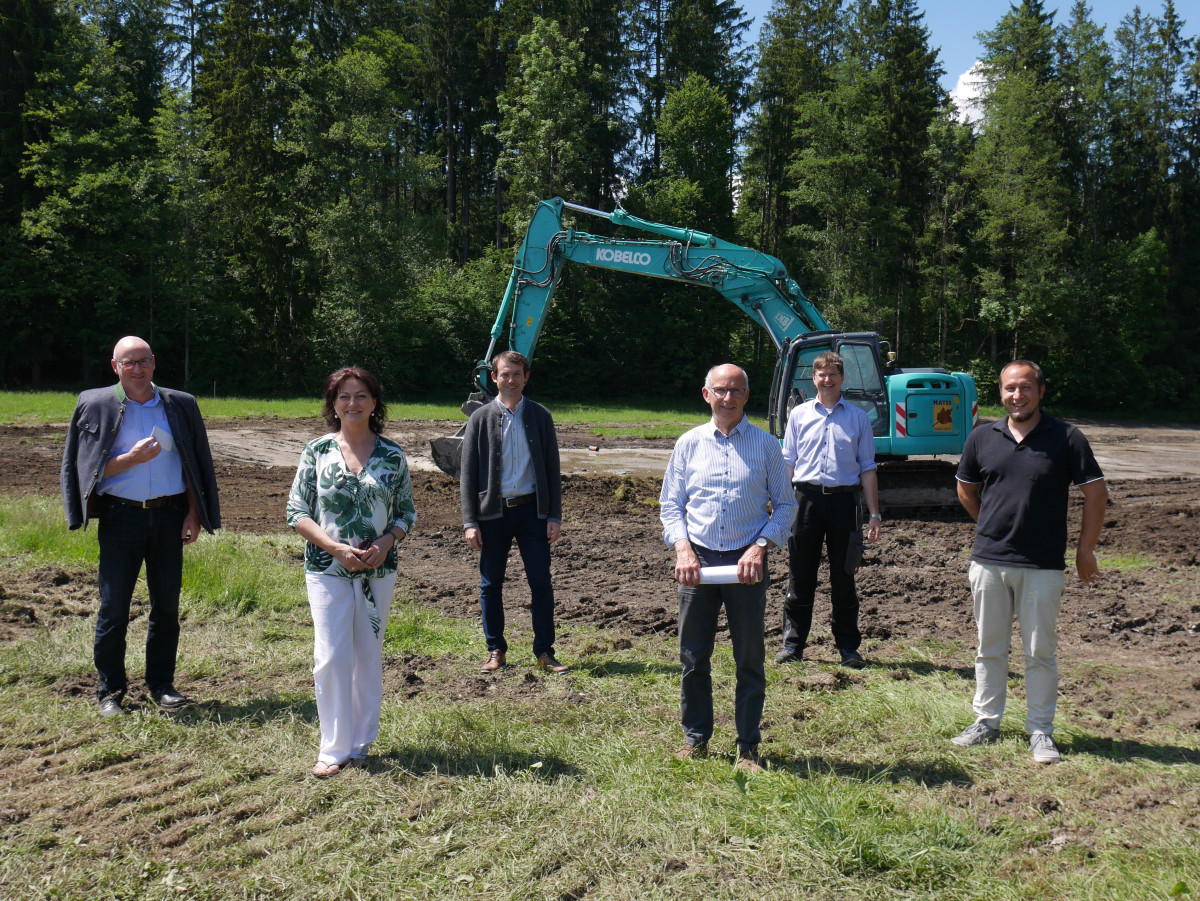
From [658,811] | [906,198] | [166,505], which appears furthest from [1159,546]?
[906,198]

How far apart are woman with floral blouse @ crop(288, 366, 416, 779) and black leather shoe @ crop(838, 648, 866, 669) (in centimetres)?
316

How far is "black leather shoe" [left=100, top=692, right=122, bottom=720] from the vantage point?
477 cm

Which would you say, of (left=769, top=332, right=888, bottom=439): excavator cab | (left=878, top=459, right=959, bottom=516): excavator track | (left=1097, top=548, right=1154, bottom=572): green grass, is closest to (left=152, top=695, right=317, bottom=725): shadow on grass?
(left=1097, top=548, right=1154, bottom=572): green grass

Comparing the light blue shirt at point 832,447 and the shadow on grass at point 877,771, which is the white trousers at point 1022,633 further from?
the light blue shirt at point 832,447

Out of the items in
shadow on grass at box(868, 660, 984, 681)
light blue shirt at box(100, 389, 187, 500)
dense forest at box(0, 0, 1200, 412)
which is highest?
dense forest at box(0, 0, 1200, 412)

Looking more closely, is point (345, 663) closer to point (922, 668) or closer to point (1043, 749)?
point (1043, 749)

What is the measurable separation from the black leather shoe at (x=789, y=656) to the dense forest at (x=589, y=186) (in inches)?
1158

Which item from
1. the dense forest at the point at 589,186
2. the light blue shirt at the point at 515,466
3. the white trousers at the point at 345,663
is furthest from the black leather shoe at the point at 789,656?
the dense forest at the point at 589,186

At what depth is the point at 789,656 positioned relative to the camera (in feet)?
19.8

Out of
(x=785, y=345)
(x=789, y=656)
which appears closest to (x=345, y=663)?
(x=789, y=656)

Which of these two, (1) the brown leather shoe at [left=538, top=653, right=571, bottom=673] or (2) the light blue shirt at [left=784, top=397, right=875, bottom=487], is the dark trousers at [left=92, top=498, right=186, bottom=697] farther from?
(2) the light blue shirt at [left=784, top=397, right=875, bottom=487]

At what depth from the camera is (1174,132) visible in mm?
→ 42344

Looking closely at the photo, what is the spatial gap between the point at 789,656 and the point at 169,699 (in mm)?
3734

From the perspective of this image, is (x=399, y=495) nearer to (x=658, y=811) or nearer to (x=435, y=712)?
(x=435, y=712)
